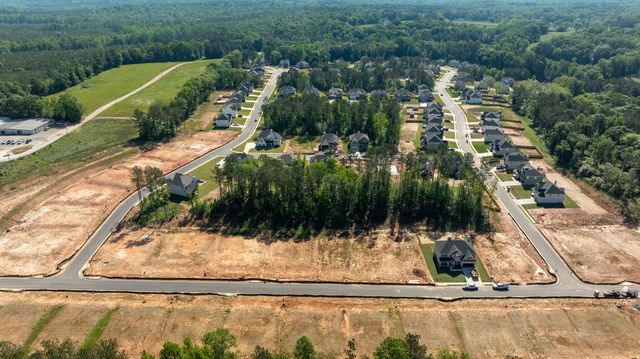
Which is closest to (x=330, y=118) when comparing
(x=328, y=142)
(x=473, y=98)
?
(x=328, y=142)

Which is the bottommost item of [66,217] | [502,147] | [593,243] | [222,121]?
[593,243]

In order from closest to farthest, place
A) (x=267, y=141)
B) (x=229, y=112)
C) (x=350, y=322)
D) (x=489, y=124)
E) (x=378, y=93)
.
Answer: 1. (x=350, y=322)
2. (x=267, y=141)
3. (x=489, y=124)
4. (x=229, y=112)
5. (x=378, y=93)

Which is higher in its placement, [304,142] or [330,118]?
[330,118]

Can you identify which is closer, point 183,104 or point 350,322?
point 350,322

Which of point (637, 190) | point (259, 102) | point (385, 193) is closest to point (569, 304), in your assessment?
point (385, 193)

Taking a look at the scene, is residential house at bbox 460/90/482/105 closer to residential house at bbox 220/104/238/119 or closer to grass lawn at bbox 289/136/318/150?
grass lawn at bbox 289/136/318/150

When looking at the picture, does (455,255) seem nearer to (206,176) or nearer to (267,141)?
(206,176)
